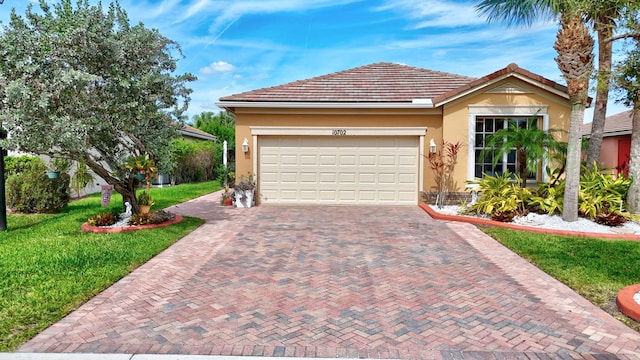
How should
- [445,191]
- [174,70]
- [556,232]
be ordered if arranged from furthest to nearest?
[445,191], [174,70], [556,232]

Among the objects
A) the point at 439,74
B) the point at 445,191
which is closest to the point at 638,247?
the point at 445,191

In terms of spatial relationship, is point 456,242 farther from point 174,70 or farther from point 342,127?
point 174,70

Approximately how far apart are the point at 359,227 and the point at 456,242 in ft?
7.68

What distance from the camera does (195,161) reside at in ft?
78.1

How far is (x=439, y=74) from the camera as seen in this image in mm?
15344

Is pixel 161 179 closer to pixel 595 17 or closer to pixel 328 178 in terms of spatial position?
pixel 328 178

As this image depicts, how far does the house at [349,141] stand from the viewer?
12.8m

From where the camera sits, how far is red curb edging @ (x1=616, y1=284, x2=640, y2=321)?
433 centimetres

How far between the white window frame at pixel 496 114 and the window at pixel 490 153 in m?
0.16

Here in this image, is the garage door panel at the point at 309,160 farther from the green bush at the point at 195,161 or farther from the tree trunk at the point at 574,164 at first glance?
the green bush at the point at 195,161

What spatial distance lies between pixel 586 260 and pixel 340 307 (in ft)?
15.1

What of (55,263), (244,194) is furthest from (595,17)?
(244,194)

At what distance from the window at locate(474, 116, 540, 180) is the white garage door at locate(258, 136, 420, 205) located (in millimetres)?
1944

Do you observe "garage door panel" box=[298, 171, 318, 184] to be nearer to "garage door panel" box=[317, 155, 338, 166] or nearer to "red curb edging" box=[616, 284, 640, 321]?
"garage door panel" box=[317, 155, 338, 166]
